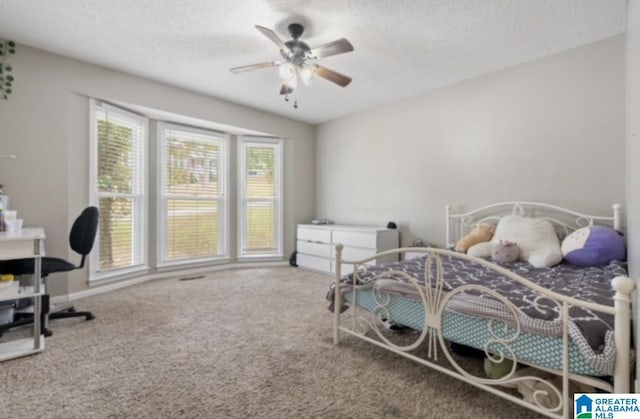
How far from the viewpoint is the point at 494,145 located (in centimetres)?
317

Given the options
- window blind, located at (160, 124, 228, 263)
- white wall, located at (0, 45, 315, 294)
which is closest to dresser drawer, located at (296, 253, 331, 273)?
window blind, located at (160, 124, 228, 263)

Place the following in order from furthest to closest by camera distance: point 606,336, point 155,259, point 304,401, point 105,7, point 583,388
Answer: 1. point 155,259
2. point 105,7
3. point 304,401
4. point 583,388
5. point 606,336

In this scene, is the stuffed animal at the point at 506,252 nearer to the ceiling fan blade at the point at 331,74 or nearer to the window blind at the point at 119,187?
the ceiling fan blade at the point at 331,74

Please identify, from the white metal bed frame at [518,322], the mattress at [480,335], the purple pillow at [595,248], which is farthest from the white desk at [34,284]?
the purple pillow at [595,248]

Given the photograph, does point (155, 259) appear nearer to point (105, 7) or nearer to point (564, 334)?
point (105, 7)

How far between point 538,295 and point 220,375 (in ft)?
5.82

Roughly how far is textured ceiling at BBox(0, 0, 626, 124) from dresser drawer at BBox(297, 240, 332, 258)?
90.3 inches

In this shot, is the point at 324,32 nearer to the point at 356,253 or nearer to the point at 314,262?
the point at 356,253

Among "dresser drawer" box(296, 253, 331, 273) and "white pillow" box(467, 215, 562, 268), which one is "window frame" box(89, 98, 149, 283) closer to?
"dresser drawer" box(296, 253, 331, 273)

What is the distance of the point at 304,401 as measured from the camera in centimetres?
149

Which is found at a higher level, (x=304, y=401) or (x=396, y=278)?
(x=396, y=278)

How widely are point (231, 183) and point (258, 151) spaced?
27.1 inches

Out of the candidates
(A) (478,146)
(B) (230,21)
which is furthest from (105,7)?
→ (A) (478,146)

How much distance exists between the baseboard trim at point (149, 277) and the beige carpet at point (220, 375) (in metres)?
0.55
